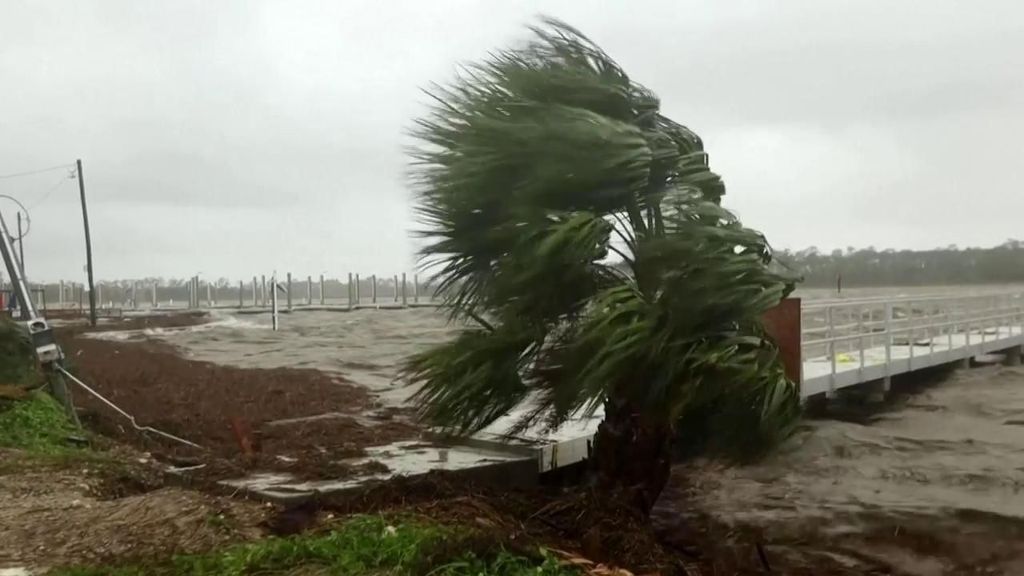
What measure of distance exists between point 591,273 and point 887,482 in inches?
276

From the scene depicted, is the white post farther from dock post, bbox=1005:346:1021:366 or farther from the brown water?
dock post, bbox=1005:346:1021:366

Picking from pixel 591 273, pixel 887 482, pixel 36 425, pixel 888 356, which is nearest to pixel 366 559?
pixel 591 273

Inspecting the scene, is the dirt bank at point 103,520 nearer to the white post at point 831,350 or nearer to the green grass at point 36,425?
the green grass at point 36,425

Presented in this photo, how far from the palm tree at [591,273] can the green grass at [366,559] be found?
1.77 meters

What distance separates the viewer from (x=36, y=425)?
8406mm

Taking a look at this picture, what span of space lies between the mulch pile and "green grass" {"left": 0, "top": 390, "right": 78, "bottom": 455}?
486 millimetres

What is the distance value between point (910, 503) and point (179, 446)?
25.0 feet

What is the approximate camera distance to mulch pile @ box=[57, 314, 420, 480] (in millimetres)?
8516

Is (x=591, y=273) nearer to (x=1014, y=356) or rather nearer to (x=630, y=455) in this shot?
(x=630, y=455)

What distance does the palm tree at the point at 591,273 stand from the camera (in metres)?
5.86

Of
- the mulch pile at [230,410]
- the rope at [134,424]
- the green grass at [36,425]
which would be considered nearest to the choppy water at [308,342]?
the mulch pile at [230,410]

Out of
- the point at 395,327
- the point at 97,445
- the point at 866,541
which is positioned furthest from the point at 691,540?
the point at 395,327

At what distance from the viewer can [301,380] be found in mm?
15391

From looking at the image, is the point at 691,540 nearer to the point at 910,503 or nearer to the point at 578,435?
the point at 578,435
